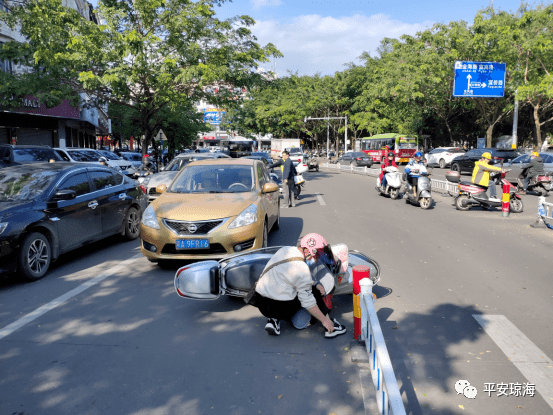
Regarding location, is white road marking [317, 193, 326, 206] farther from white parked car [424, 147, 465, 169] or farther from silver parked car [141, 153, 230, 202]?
white parked car [424, 147, 465, 169]

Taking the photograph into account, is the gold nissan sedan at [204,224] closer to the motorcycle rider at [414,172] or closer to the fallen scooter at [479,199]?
the fallen scooter at [479,199]

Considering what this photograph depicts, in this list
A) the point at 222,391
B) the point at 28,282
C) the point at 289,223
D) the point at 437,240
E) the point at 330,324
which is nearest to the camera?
the point at 222,391

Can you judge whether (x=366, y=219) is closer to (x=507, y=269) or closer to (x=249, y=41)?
(x=507, y=269)

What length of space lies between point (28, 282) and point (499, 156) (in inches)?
1013

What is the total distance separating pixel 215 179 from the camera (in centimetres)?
817

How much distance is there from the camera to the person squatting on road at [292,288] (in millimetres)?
4305

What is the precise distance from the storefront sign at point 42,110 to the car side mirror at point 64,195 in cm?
1749

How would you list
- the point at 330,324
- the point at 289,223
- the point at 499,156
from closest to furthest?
1. the point at 330,324
2. the point at 289,223
3. the point at 499,156

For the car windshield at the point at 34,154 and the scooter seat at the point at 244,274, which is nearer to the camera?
the scooter seat at the point at 244,274

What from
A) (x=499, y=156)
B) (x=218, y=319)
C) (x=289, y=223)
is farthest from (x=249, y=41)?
(x=218, y=319)

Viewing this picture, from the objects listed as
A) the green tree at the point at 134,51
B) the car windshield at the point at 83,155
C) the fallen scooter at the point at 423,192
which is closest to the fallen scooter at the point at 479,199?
the fallen scooter at the point at 423,192

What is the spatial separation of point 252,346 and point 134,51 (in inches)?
733

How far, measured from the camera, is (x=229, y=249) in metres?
6.58

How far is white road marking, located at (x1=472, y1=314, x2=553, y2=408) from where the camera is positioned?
3.68 m
